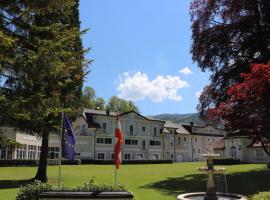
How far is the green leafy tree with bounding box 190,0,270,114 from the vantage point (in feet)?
97.2

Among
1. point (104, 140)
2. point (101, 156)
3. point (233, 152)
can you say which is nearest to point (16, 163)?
point (101, 156)

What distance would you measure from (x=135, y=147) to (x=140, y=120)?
5600mm

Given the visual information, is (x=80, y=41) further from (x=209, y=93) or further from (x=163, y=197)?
(x=163, y=197)

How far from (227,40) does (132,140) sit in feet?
172

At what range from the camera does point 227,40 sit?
101 feet

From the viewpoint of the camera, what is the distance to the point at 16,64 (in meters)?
16.4

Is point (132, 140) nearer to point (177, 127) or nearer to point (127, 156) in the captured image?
point (127, 156)

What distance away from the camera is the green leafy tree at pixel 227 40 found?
29.6 metres

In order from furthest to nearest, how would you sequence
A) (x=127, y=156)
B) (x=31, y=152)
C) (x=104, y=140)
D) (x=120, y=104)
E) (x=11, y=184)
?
(x=120, y=104), (x=127, y=156), (x=104, y=140), (x=31, y=152), (x=11, y=184)

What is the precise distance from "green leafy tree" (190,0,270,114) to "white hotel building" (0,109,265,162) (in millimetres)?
35886

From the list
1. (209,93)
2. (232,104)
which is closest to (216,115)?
(232,104)

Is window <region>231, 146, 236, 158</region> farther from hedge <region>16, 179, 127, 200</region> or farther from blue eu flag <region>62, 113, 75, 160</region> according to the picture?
blue eu flag <region>62, 113, 75, 160</region>

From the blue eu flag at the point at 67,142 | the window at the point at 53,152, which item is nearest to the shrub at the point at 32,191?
the blue eu flag at the point at 67,142

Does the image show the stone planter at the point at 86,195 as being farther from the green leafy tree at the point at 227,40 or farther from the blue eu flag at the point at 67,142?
the green leafy tree at the point at 227,40
